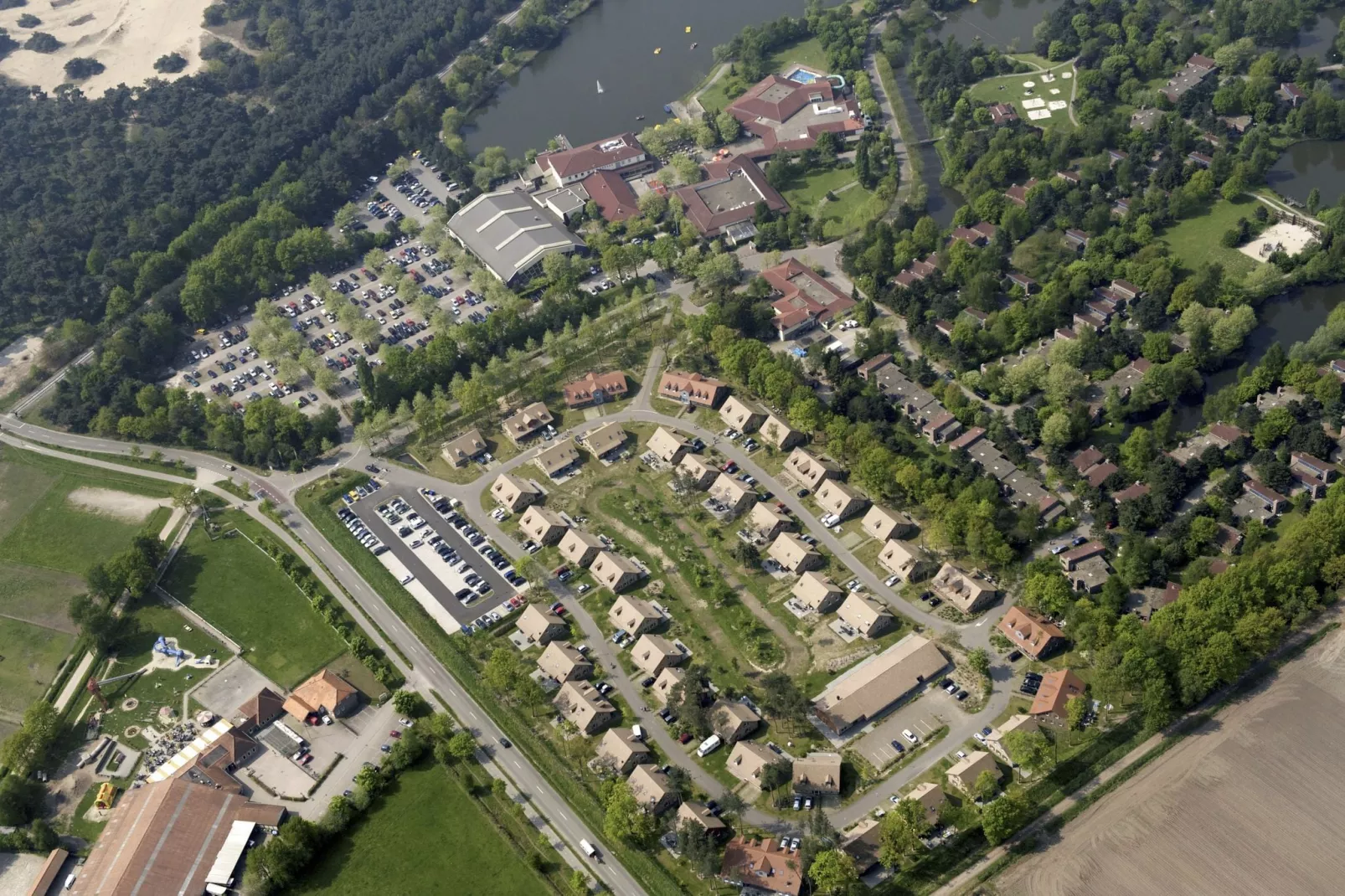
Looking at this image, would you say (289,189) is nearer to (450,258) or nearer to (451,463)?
(450,258)

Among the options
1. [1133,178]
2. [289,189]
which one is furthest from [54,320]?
[1133,178]

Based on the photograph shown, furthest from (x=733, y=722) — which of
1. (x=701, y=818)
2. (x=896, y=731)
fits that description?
(x=896, y=731)

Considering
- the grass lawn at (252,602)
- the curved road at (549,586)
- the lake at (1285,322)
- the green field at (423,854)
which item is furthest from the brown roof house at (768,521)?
the lake at (1285,322)

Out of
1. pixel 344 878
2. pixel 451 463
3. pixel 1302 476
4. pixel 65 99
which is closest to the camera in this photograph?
pixel 344 878

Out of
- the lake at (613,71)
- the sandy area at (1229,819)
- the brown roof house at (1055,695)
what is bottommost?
the sandy area at (1229,819)

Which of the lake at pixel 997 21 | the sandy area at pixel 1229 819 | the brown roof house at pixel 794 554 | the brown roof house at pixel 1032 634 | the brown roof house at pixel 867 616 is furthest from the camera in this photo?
the lake at pixel 997 21

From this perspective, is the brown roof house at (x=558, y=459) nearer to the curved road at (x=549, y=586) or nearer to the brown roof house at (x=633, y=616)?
the curved road at (x=549, y=586)
